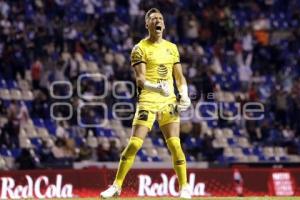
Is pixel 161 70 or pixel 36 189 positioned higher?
pixel 161 70

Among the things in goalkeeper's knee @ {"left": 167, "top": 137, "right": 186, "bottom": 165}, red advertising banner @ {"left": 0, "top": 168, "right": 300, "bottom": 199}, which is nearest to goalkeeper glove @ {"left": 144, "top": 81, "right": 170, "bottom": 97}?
goalkeeper's knee @ {"left": 167, "top": 137, "right": 186, "bottom": 165}

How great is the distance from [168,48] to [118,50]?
1370 centimetres

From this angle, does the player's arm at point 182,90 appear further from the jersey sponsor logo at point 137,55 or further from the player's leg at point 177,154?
the jersey sponsor logo at point 137,55

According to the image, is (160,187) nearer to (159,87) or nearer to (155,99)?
(155,99)

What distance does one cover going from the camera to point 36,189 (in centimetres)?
1989

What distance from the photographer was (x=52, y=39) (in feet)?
84.8

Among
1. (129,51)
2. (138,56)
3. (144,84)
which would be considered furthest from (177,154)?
(129,51)

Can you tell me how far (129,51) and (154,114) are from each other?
13.9 meters

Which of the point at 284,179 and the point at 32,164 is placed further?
the point at 32,164

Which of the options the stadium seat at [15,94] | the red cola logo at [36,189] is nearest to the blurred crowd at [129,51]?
the stadium seat at [15,94]

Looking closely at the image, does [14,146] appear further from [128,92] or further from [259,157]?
[259,157]

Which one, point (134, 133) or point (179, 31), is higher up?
point (179, 31)

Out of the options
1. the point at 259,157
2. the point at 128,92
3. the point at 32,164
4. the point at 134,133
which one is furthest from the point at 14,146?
the point at 134,133

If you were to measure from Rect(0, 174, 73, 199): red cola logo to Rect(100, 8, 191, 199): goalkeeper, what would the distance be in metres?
7.57
